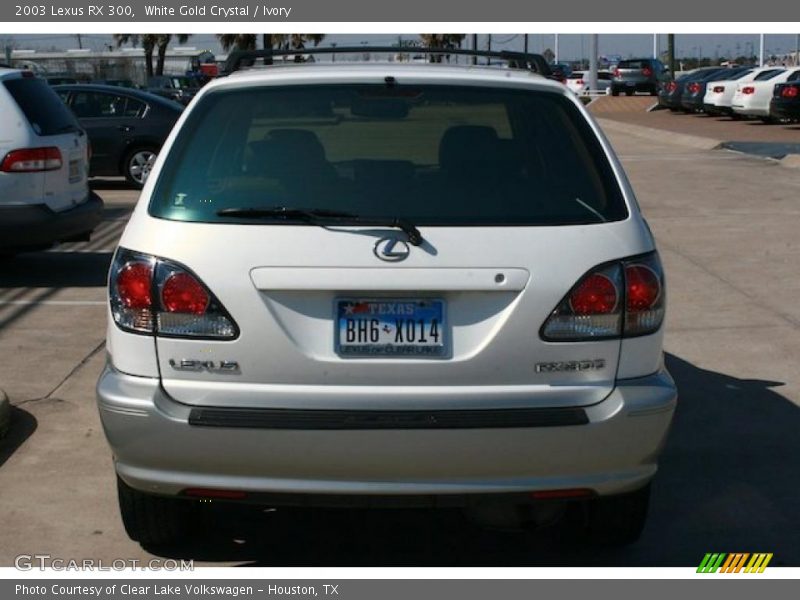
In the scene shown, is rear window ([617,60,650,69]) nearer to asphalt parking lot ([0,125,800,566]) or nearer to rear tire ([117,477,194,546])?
asphalt parking lot ([0,125,800,566])

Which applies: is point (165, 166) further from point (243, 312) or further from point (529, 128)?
point (529, 128)

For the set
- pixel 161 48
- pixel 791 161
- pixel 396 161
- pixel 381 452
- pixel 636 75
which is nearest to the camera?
pixel 381 452

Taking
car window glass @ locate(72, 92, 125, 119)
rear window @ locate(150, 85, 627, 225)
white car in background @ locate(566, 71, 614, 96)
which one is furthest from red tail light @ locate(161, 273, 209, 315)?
white car in background @ locate(566, 71, 614, 96)

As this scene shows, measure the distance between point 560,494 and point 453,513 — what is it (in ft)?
3.69

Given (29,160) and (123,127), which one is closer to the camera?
(29,160)

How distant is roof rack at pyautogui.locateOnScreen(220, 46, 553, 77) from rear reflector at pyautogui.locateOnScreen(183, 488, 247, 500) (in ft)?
5.47

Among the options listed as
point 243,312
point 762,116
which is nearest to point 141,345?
point 243,312

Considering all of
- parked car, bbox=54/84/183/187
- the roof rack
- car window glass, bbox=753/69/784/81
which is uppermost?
the roof rack

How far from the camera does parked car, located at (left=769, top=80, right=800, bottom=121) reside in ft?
102

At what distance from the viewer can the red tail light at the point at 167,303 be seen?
4.09m

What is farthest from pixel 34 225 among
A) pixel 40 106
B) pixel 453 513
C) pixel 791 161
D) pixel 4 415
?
pixel 791 161

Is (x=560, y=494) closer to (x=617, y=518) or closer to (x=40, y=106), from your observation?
(x=617, y=518)

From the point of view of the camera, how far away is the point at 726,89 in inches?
1437

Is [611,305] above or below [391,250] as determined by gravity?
below
